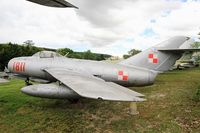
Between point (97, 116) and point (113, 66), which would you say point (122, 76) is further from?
point (97, 116)

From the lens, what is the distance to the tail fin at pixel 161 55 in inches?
356

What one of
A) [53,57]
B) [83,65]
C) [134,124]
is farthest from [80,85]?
[53,57]

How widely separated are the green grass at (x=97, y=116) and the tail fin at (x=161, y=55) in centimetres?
176

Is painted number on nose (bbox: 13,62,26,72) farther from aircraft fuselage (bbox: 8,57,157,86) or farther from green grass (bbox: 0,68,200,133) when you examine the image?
green grass (bbox: 0,68,200,133)

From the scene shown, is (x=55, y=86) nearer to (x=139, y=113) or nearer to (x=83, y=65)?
(x=83, y=65)

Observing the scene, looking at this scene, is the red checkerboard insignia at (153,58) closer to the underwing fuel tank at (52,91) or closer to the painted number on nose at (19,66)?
the underwing fuel tank at (52,91)

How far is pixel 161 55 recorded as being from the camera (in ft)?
30.0

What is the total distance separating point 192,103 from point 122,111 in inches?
135

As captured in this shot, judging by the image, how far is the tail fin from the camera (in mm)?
9047

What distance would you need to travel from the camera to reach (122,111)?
7520 mm

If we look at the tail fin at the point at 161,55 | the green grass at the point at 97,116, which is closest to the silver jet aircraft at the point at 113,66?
the tail fin at the point at 161,55

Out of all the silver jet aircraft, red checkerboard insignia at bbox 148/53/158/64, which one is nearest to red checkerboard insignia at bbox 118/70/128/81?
the silver jet aircraft

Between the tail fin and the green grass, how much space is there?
1.76m

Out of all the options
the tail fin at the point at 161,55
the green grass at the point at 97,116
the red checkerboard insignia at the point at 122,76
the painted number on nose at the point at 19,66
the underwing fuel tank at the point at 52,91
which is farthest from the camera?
the tail fin at the point at 161,55
